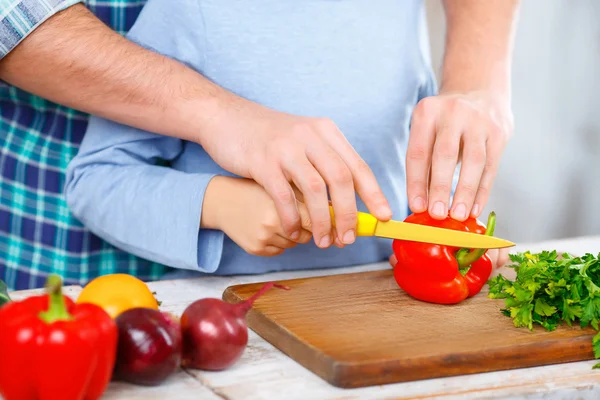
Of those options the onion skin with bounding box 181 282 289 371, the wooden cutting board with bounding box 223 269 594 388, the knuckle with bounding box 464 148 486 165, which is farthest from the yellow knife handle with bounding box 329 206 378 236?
the onion skin with bounding box 181 282 289 371

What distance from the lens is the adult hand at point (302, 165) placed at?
116 cm

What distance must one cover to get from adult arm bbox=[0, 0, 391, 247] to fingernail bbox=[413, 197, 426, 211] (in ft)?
0.33

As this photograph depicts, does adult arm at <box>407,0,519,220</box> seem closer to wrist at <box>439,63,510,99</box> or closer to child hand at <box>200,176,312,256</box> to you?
wrist at <box>439,63,510,99</box>

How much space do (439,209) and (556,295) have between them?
235 millimetres

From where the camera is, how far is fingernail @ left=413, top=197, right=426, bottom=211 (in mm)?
1271

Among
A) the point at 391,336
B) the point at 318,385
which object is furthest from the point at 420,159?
the point at 318,385

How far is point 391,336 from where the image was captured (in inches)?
40.8

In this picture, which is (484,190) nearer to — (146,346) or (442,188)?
(442,188)

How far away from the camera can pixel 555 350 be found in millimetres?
1029

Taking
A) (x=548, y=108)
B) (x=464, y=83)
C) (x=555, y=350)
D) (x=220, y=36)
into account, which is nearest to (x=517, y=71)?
(x=548, y=108)

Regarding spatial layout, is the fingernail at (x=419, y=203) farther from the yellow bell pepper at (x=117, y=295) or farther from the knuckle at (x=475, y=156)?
the yellow bell pepper at (x=117, y=295)

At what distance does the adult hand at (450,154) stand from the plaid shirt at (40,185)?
625 millimetres

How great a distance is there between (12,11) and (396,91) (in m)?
0.70

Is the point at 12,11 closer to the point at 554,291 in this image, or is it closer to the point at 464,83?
the point at 464,83
